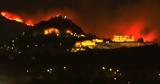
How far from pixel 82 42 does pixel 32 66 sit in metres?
22.0

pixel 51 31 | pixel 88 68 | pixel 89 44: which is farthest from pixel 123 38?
A: pixel 88 68

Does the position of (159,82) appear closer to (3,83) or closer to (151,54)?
(3,83)

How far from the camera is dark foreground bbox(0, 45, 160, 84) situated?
4247cm

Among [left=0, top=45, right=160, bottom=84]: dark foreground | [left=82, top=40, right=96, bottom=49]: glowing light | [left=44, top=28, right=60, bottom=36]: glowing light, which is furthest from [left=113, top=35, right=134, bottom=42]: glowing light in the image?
[left=44, top=28, right=60, bottom=36]: glowing light

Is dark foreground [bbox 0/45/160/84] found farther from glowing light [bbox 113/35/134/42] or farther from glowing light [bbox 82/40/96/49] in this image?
glowing light [bbox 113/35/134/42]

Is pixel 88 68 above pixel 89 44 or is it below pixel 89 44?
below

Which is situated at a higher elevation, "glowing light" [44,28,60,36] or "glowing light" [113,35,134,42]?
"glowing light" [44,28,60,36]

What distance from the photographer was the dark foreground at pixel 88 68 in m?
42.5

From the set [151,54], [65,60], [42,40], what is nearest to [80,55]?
[65,60]

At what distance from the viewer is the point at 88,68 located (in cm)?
4716

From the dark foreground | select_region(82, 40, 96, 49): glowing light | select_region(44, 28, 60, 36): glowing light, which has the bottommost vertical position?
the dark foreground

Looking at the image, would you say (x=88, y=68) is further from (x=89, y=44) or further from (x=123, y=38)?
(x=123, y=38)

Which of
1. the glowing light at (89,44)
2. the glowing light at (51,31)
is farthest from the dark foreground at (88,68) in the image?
the glowing light at (51,31)

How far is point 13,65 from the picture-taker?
171ft
